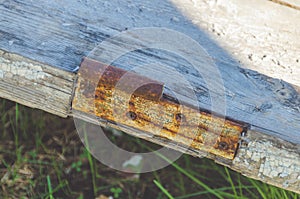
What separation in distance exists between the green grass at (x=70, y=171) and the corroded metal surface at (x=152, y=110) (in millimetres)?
1005

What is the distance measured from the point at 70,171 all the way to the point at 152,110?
1.24 metres

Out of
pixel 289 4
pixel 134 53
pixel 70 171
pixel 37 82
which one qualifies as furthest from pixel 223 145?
pixel 70 171

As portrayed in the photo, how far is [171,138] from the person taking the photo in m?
1.19

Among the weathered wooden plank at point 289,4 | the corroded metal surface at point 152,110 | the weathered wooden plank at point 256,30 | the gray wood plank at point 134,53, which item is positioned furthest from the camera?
the weathered wooden plank at point 289,4

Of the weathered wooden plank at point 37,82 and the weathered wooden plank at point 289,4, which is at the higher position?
the weathered wooden plank at point 289,4

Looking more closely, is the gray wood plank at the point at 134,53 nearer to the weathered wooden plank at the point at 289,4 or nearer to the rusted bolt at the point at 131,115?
the rusted bolt at the point at 131,115

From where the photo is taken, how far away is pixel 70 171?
7.52 ft

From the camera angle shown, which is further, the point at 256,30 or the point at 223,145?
the point at 256,30

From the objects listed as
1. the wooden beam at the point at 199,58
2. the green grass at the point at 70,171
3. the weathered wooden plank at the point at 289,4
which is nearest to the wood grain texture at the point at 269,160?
the wooden beam at the point at 199,58

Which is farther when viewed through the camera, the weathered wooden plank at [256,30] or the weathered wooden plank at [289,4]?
the weathered wooden plank at [289,4]

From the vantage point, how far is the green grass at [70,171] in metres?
2.19

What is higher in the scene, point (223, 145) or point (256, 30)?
point (256, 30)

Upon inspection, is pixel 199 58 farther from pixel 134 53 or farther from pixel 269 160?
pixel 269 160

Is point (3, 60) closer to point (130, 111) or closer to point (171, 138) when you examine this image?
point (130, 111)
